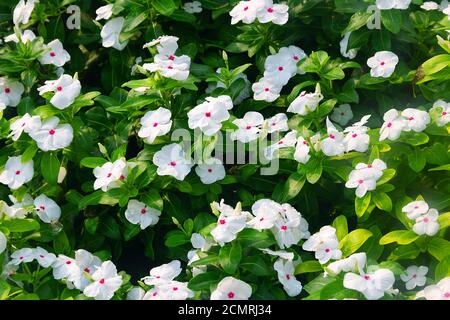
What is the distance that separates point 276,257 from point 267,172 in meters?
0.43

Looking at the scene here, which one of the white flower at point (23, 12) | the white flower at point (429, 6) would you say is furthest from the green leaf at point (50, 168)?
the white flower at point (429, 6)

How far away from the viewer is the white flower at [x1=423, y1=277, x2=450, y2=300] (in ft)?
10.2

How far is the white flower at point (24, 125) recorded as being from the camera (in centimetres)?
362

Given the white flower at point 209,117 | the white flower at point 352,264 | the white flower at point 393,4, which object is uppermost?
the white flower at point 393,4

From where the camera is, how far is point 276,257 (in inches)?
135

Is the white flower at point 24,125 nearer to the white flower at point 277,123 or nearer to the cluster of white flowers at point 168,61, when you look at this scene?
the cluster of white flowers at point 168,61

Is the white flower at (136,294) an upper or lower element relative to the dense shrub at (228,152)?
lower

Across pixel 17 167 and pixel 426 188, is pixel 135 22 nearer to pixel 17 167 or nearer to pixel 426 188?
pixel 17 167

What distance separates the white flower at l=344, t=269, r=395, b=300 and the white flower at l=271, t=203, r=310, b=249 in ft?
1.25

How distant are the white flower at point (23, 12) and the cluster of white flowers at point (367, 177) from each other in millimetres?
1633

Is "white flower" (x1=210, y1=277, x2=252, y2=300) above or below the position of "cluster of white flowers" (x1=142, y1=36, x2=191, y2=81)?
below

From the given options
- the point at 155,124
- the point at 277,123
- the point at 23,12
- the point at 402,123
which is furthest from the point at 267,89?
the point at 23,12

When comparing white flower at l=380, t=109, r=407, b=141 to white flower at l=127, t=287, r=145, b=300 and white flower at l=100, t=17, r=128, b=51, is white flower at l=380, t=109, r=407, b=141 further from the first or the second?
white flower at l=100, t=17, r=128, b=51

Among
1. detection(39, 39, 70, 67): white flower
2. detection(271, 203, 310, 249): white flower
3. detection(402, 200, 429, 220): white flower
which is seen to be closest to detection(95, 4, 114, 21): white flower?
detection(39, 39, 70, 67): white flower
